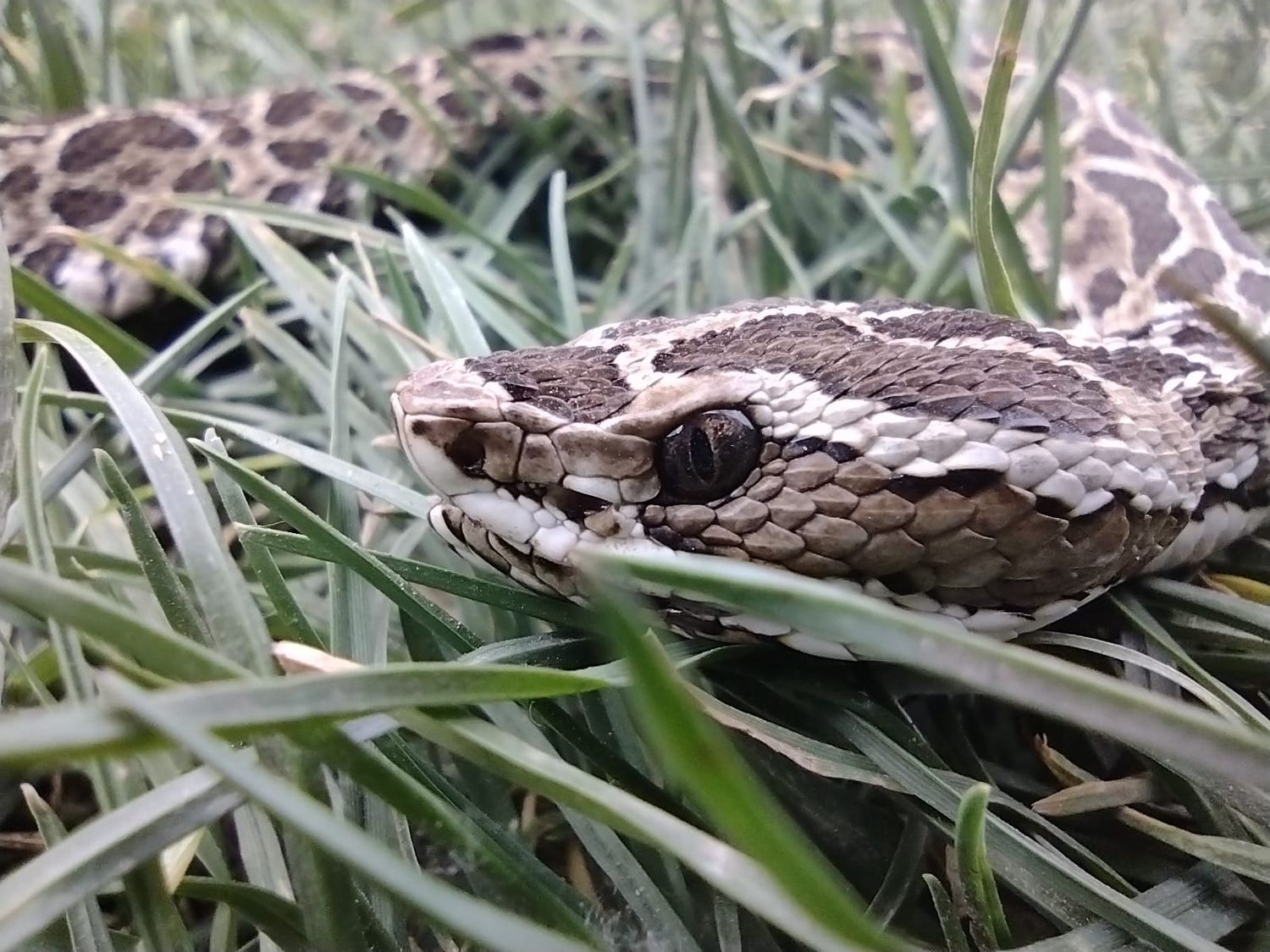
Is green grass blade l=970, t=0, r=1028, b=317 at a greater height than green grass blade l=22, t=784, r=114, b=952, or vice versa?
green grass blade l=970, t=0, r=1028, b=317

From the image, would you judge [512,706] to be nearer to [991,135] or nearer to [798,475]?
[798,475]

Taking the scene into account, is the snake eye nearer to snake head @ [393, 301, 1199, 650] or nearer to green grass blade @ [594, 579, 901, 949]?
snake head @ [393, 301, 1199, 650]

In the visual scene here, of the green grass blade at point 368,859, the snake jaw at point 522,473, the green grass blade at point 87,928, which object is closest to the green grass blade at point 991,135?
the snake jaw at point 522,473

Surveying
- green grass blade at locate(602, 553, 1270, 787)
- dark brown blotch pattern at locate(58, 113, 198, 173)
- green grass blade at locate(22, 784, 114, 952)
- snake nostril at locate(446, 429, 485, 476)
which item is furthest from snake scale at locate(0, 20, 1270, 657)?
dark brown blotch pattern at locate(58, 113, 198, 173)

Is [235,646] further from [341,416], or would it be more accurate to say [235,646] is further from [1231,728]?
[1231,728]

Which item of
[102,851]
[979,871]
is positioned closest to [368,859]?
[102,851]

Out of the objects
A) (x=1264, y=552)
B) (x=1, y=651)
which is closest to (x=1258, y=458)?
(x=1264, y=552)
